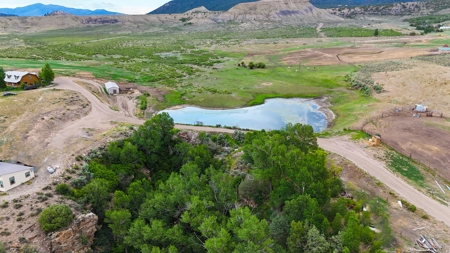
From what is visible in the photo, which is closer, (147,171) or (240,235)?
(240,235)

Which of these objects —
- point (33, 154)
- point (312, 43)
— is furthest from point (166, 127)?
point (312, 43)

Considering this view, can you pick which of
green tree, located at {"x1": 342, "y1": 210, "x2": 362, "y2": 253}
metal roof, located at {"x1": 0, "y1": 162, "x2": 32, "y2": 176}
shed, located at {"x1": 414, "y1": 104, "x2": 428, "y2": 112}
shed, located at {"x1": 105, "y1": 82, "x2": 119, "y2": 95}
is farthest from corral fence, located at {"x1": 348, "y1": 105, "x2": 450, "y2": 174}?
shed, located at {"x1": 105, "y1": 82, "x2": 119, "y2": 95}

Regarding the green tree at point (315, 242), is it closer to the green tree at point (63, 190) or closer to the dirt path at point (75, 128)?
the green tree at point (63, 190)

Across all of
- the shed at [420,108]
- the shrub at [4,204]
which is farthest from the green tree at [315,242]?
the shed at [420,108]

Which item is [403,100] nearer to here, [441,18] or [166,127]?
[166,127]

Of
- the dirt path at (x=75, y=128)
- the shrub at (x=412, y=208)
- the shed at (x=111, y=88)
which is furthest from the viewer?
the shed at (x=111, y=88)

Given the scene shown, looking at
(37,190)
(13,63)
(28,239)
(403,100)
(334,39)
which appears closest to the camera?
(28,239)

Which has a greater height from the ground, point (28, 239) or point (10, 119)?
point (10, 119)

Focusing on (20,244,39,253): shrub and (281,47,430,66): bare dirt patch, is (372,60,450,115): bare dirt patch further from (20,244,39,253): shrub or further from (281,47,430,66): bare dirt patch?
(20,244,39,253): shrub
